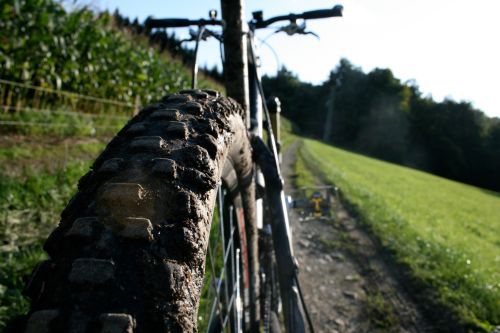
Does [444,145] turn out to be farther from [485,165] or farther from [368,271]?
[368,271]

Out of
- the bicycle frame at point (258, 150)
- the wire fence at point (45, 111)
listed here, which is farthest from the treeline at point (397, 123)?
the bicycle frame at point (258, 150)

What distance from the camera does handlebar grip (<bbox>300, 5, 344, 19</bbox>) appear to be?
2.19 metres

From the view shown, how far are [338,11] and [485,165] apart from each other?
113ft

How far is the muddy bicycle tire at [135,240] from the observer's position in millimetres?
657

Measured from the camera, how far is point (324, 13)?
2219 millimetres

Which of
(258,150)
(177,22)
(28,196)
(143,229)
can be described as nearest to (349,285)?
(258,150)

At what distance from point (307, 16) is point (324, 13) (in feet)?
0.32

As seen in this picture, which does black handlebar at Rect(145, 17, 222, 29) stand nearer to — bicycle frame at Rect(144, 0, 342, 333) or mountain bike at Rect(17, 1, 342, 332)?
bicycle frame at Rect(144, 0, 342, 333)

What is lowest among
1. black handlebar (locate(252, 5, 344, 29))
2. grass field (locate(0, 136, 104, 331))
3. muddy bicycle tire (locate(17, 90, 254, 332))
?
grass field (locate(0, 136, 104, 331))

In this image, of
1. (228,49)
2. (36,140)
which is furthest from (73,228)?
(36,140)

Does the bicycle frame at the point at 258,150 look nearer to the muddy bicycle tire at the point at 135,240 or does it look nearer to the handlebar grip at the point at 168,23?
the handlebar grip at the point at 168,23

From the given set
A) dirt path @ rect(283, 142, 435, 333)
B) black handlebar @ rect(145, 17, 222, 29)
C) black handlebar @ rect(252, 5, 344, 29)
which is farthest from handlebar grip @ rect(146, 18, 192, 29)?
dirt path @ rect(283, 142, 435, 333)

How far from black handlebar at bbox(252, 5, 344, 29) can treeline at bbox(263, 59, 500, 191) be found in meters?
21.5

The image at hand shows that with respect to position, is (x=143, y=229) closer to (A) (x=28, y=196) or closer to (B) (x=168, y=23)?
(B) (x=168, y=23)
